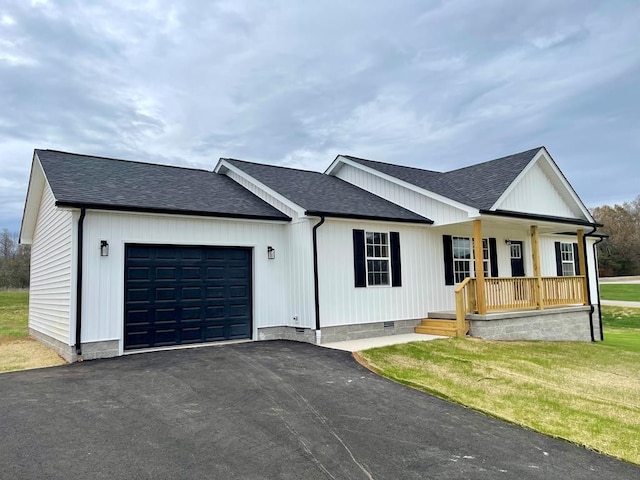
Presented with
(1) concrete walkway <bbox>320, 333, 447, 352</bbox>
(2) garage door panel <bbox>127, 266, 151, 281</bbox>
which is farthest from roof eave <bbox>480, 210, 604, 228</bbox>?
(2) garage door panel <bbox>127, 266, 151, 281</bbox>

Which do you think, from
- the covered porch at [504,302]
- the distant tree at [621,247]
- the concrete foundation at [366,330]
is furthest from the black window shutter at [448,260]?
the distant tree at [621,247]

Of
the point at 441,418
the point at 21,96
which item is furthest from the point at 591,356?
the point at 21,96

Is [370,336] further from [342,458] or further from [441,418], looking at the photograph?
[342,458]

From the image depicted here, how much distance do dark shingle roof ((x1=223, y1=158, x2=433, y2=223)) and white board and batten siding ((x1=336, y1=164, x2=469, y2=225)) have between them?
7.8 inches

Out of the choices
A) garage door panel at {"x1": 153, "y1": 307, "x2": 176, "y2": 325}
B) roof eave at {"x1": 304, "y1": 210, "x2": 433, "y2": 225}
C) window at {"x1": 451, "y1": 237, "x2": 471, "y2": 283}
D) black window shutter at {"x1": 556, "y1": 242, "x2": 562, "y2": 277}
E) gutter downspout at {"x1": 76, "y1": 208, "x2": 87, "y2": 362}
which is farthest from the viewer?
black window shutter at {"x1": 556, "y1": 242, "x2": 562, "y2": 277}

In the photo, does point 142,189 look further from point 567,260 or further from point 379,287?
point 567,260

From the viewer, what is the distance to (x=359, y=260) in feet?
37.2

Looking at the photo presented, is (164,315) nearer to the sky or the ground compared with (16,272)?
nearer to the ground

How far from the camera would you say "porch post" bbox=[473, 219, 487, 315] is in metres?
11.3

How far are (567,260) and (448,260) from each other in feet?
24.6

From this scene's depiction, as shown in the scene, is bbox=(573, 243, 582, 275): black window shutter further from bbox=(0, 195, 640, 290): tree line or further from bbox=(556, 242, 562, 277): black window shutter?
bbox=(0, 195, 640, 290): tree line

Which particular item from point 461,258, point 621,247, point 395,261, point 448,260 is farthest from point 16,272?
point 621,247

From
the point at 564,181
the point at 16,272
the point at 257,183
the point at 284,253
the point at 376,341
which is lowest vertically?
the point at 376,341

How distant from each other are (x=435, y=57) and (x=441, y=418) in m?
14.8
